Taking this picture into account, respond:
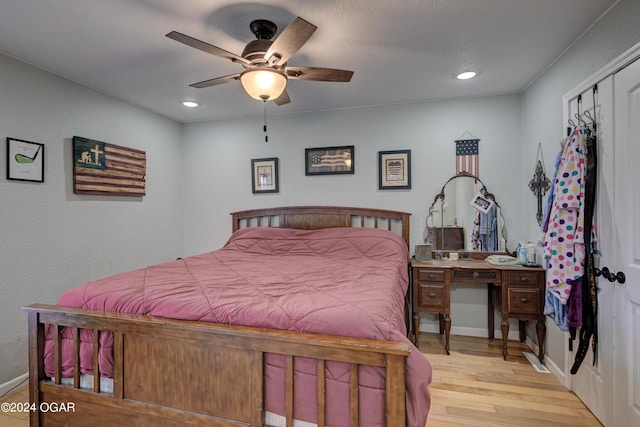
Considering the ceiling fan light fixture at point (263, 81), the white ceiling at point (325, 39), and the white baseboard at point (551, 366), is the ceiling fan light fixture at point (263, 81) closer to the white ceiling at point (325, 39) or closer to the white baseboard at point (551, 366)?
the white ceiling at point (325, 39)

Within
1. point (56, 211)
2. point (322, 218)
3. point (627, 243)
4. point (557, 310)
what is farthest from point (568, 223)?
point (56, 211)

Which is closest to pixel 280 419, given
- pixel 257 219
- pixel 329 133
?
pixel 257 219

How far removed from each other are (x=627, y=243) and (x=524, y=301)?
45.7 inches

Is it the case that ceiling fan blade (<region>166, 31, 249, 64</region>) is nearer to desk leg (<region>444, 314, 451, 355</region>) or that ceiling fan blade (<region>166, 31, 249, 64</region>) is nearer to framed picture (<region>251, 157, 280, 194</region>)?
framed picture (<region>251, 157, 280, 194</region>)

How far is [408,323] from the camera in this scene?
10.5ft

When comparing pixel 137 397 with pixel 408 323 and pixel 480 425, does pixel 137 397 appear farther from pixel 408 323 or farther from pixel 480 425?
pixel 408 323

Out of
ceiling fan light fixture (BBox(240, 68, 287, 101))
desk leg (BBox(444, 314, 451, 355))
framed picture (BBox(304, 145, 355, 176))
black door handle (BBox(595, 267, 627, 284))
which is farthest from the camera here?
framed picture (BBox(304, 145, 355, 176))

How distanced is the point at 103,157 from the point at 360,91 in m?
2.61

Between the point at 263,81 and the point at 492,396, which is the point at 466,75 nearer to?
the point at 263,81

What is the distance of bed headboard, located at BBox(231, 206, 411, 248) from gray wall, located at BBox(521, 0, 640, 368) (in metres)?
1.28

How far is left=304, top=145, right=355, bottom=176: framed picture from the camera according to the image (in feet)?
11.7

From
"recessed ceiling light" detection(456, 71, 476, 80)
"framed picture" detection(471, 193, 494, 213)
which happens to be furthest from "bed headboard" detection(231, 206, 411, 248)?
"recessed ceiling light" detection(456, 71, 476, 80)

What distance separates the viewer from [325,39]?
6.88ft

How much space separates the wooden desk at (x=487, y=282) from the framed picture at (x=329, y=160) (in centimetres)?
135
